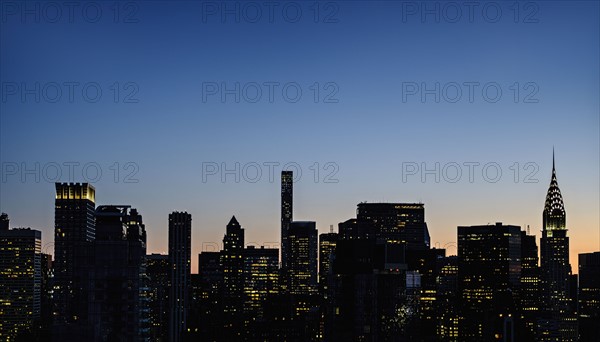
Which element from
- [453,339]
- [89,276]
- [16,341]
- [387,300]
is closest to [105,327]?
[89,276]

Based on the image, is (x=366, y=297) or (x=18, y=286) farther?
(x=18, y=286)

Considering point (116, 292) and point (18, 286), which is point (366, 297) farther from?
point (18, 286)

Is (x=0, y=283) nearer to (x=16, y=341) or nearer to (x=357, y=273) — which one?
(x=16, y=341)

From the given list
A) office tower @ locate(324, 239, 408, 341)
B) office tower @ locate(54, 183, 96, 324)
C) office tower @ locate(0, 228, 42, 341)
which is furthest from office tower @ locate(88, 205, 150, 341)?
office tower @ locate(0, 228, 42, 341)

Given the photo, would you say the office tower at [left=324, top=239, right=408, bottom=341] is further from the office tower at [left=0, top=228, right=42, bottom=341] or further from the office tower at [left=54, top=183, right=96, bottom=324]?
the office tower at [left=0, top=228, right=42, bottom=341]

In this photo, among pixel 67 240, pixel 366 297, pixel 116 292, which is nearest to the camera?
pixel 116 292

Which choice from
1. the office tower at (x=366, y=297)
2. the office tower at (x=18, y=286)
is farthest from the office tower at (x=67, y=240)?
the office tower at (x=366, y=297)

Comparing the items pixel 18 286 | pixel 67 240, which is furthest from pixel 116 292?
pixel 18 286

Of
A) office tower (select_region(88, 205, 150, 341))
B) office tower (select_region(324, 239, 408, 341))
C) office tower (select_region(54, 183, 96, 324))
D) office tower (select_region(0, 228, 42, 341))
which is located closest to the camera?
office tower (select_region(88, 205, 150, 341))

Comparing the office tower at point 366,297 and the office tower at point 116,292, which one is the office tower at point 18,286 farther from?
the office tower at point 116,292

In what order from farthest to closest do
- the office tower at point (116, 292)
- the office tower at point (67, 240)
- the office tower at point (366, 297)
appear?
the office tower at point (67, 240)
the office tower at point (366, 297)
the office tower at point (116, 292)
